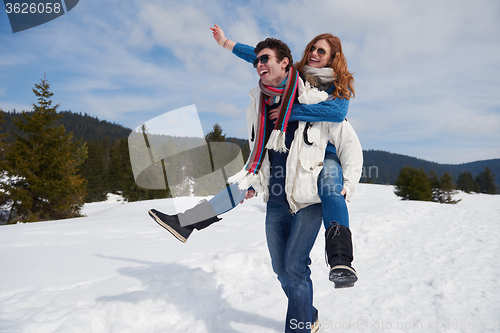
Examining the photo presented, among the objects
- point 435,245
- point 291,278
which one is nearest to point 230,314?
point 291,278

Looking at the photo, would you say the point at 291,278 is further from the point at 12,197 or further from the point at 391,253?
the point at 12,197

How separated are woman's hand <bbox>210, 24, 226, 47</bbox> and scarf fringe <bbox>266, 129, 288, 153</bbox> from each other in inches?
47.2

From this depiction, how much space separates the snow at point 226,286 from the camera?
2.58 metres

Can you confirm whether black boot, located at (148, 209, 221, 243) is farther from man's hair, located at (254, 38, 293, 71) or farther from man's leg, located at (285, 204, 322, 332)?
man's hair, located at (254, 38, 293, 71)

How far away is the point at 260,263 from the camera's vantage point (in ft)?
14.1

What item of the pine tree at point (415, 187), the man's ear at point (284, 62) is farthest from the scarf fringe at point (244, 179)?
the pine tree at point (415, 187)

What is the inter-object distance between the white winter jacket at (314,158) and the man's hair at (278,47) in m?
0.57

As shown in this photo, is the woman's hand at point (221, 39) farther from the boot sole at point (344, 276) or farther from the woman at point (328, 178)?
the boot sole at point (344, 276)

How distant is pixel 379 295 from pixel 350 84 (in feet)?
8.01

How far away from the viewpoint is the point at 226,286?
3.50m

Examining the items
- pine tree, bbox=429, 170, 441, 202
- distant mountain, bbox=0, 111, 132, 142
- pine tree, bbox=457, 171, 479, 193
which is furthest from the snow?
distant mountain, bbox=0, 111, 132, 142

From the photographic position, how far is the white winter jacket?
1.99 m

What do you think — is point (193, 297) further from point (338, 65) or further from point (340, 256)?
point (338, 65)

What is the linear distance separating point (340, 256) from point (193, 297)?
212cm
